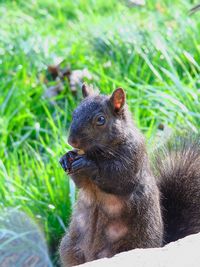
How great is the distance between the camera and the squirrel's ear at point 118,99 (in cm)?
427

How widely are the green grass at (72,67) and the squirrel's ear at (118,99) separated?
32.9 inches

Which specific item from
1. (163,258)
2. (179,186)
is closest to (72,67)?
(179,186)

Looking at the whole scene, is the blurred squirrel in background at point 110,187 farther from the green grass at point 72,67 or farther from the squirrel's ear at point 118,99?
the green grass at point 72,67

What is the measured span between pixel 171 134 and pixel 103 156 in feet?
3.28

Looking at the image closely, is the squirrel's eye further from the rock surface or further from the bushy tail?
the rock surface

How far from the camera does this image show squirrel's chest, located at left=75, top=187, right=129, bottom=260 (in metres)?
4.28

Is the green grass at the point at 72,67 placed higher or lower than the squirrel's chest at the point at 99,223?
higher

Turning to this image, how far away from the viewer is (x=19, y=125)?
6.23 metres

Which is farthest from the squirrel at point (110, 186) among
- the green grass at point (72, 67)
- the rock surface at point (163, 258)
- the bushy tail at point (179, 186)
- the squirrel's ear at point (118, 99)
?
the rock surface at point (163, 258)

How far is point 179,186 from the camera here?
4.67 meters

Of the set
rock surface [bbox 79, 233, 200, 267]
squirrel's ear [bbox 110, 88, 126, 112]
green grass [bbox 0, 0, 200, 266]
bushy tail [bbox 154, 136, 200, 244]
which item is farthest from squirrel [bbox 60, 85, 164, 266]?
rock surface [bbox 79, 233, 200, 267]

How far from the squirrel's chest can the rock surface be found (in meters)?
0.85

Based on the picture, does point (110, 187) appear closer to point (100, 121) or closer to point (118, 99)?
point (100, 121)

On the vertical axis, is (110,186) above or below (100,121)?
below
